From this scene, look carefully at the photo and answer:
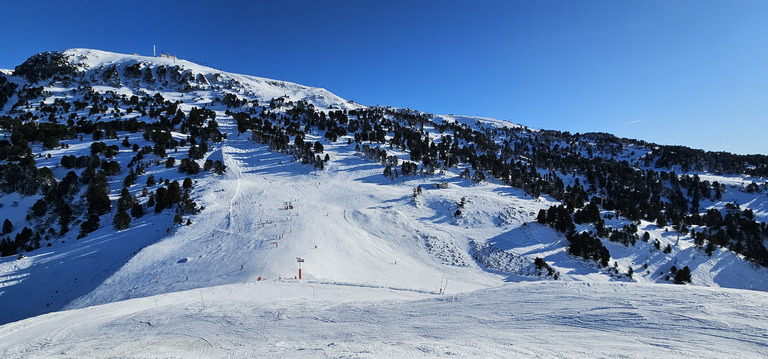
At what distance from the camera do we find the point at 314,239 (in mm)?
35188

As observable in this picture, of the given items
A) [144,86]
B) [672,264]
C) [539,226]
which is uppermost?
[144,86]

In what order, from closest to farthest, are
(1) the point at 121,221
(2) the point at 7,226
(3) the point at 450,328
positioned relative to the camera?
(3) the point at 450,328
(1) the point at 121,221
(2) the point at 7,226

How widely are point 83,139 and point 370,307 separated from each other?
92166 mm

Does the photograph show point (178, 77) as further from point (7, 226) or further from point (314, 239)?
point (314, 239)

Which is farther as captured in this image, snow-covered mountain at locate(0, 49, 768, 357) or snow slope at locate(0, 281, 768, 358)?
snow-covered mountain at locate(0, 49, 768, 357)

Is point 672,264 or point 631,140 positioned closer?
point 672,264

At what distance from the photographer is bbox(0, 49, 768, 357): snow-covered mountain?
10.8 m

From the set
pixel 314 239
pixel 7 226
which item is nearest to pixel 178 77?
pixel 7 226

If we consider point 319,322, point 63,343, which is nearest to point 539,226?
point 319,322

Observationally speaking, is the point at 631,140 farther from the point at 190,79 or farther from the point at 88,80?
the point at 88,80

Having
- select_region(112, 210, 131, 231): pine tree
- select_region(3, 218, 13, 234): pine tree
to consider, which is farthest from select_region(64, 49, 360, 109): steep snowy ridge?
select_region(112, 210, 131, 231): pine tree

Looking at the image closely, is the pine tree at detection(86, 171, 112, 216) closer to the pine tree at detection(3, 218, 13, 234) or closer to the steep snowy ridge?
the pine tree at detection(3, 218, 13, 234)

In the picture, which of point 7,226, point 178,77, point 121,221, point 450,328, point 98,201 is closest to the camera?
point 450,328

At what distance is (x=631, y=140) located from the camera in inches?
7682
